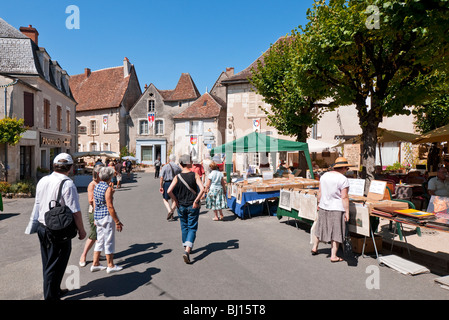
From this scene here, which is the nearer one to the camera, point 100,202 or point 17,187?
point 100,202

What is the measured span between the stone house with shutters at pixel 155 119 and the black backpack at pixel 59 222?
1162 inches

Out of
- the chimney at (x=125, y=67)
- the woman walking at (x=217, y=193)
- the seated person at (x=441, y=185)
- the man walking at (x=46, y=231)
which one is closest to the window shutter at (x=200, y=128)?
the chimney at (x=125, y=67)

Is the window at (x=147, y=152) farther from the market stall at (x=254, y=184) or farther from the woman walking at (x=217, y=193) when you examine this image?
the woman walking at (x=217, y=193)

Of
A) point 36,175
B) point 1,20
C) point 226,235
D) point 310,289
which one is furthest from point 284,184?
point 1,20

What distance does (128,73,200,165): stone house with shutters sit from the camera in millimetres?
32812

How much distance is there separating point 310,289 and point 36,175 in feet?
52.2

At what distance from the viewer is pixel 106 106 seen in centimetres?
3269

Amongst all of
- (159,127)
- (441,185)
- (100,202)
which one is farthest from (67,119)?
(441,185)

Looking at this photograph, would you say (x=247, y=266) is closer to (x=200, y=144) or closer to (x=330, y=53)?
(x=330, y=53)

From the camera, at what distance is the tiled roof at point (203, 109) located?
28.8 meters

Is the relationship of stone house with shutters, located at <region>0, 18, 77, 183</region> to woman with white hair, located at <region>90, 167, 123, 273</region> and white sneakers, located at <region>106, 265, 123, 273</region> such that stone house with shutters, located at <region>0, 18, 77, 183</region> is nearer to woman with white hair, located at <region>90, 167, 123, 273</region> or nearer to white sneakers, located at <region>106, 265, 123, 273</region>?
woman with white hair, located at <region>90, 167, 123, 273</region>

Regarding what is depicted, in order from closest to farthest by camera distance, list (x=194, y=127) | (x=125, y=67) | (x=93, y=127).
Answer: (x=194, y=127), (x=93, y=127), (x=125, y=67)

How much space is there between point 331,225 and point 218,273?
1930 millimetres

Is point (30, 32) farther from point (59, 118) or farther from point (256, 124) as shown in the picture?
point (256, 124)
